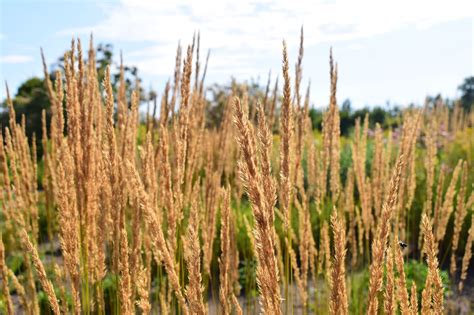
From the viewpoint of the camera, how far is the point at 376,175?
335 centimetres

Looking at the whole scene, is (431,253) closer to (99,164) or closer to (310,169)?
(99,164)

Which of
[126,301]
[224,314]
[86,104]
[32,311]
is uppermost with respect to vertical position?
[86,104]

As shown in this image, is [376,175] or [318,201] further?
[376,175]

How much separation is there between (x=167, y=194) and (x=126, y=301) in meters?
0.35

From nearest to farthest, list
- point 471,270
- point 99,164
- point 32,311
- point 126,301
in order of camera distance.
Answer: point 126,301, point 99,164, point 32,311, point 471,270

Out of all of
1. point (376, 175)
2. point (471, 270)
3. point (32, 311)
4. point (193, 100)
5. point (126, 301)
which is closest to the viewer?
point (126, 301)

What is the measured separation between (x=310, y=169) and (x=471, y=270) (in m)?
2.85

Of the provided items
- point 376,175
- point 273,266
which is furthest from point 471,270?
point 273,266

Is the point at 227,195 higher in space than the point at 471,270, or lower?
higher

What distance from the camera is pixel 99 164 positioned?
2.04 metres

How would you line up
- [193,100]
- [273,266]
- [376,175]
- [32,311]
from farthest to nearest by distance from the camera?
[376,175] < [32,311] < [193,100] < [273,266]

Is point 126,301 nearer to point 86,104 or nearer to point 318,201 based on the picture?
point 86,104

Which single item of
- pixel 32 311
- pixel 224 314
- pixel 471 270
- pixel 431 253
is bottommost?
pixel 471 270

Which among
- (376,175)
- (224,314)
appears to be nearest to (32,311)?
(224,314)
